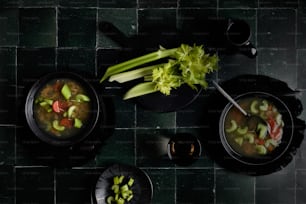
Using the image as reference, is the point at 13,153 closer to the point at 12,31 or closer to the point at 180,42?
the point at 12,31

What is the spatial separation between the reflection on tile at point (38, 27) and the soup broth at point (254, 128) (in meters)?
1.42

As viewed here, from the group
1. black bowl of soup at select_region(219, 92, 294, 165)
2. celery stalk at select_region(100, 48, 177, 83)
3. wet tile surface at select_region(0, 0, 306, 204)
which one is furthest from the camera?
wet tile surface at select_region(0, 0, 306, 204)

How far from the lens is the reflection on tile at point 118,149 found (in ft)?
11.9

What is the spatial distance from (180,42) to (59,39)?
889 mm

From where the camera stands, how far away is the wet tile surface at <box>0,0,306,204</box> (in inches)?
142

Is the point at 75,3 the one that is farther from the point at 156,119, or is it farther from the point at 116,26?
the point at 156,119

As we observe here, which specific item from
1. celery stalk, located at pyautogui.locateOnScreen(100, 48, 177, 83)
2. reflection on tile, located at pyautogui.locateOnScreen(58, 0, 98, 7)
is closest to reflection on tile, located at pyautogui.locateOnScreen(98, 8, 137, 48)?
reflection on tile, located at pyautogui.locateOnScreen(58, 0, 98, 7)

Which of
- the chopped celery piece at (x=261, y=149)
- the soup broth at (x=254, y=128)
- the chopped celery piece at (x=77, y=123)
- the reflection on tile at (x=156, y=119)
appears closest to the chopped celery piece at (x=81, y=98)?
the chopped celery piece at (x=77, y=123)

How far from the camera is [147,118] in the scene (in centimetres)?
362

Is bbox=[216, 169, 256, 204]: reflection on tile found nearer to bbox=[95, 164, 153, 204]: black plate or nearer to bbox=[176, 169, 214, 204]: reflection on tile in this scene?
bbox=[176, 169, 214, 204]: reflection on tile

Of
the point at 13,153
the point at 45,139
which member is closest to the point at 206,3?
the point at 45,139

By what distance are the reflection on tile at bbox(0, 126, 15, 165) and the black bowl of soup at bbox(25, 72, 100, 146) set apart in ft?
0.85

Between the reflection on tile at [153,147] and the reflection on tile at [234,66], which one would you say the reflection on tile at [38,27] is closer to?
the reflection on tile at [153,147]

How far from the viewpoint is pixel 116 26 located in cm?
363
